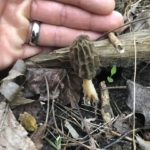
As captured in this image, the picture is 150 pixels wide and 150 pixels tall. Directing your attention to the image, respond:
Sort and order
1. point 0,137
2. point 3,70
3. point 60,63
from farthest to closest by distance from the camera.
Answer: point 3,70, point 60,63, point 0,137

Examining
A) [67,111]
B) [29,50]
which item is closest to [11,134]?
[67,111]

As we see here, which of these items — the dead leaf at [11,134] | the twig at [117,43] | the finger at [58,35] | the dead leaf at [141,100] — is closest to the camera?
the dead leaf at [11,134]

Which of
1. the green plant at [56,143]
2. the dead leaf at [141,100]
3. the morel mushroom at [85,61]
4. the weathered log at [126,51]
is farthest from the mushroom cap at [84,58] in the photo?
the green plant at [56,143]

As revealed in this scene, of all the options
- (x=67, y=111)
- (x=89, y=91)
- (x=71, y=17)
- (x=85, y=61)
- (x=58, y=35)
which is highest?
(x=71, y=17)

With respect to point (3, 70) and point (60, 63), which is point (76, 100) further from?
point (3, 70)

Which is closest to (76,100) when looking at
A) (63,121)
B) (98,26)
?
(63,121)

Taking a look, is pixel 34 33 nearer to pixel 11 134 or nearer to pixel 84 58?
pixel 84 58

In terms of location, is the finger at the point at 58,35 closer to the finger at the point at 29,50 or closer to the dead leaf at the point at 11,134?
the finger at the point at 29,50
